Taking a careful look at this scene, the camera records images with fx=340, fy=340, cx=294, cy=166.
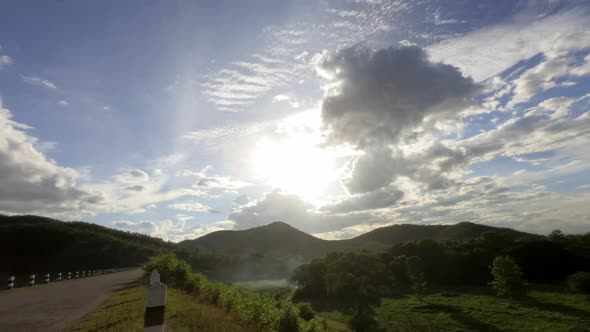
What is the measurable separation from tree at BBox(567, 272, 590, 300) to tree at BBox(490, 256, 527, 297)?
10.3m

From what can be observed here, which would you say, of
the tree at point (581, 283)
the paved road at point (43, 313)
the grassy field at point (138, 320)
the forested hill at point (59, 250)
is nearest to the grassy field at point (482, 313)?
the tree at point (581, 283)

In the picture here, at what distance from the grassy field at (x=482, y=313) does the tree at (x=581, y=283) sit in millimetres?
3791

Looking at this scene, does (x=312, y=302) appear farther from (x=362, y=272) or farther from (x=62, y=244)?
(x=62, y=244)

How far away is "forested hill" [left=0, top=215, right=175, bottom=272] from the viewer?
123 meters

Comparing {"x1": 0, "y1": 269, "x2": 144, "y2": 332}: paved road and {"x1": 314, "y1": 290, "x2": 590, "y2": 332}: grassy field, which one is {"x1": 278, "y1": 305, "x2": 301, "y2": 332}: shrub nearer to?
{"x1": 0, "y1": 269, "x2": 144, "y2": 332}: paved road

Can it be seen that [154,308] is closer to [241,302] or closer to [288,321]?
[241,302]

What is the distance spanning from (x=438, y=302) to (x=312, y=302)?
3515cm

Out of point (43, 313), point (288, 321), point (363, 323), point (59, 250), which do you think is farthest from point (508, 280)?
point (59, 250)

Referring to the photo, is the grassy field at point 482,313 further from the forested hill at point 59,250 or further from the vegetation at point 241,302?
the forested hill at point 59,250

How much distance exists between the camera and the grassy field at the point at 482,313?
5625cm

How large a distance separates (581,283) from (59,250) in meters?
165

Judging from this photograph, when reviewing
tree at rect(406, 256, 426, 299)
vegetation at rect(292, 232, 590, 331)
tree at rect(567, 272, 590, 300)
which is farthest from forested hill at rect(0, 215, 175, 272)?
tree at rect(567, 272, 590, 300)

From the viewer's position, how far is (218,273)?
6176 inches

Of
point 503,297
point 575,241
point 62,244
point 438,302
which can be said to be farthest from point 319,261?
point 62,244
